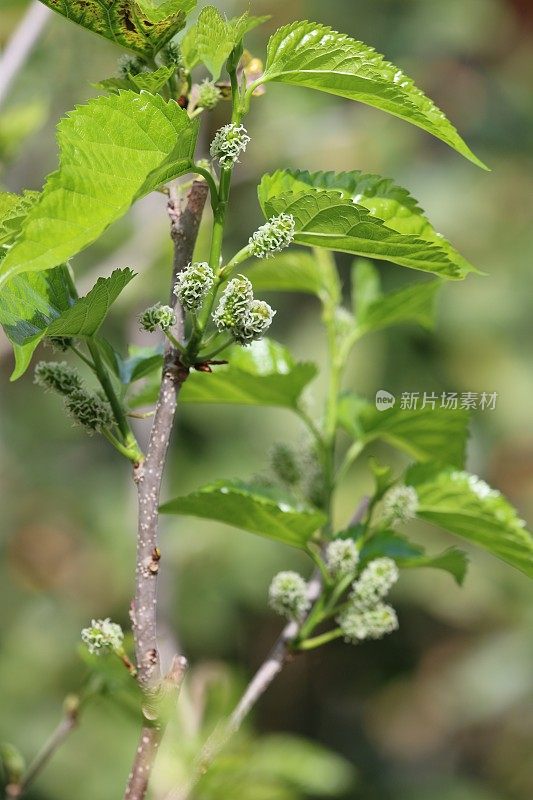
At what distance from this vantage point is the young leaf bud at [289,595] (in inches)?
38.2

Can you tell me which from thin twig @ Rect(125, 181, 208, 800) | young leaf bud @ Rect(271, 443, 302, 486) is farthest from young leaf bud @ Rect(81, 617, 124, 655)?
young leaf bud @ Rect(271, 443, 302, 486)

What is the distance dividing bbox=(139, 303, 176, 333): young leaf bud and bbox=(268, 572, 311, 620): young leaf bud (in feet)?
1.19

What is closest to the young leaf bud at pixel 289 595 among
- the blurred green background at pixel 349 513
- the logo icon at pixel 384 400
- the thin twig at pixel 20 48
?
the logo icon at pixel 384 400

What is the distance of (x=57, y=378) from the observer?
76 cm

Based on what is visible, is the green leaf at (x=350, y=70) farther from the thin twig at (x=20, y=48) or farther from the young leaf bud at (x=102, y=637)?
the thin twig at (x=20, y=48)

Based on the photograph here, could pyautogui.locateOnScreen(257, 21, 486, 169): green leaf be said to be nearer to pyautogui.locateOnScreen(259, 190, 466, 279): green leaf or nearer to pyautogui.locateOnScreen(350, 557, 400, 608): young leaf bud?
pyautogui.locateOnScreen(259, 190, 466, 279): green leaf

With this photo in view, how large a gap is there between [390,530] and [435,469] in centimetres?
9

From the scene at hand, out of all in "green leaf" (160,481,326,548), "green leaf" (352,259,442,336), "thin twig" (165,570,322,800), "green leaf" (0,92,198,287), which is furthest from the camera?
"green leaf" (352,259,442,336)

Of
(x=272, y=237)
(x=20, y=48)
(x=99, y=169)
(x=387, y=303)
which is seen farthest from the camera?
(x=20, y=48)

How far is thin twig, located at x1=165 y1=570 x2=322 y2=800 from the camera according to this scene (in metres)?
0.82

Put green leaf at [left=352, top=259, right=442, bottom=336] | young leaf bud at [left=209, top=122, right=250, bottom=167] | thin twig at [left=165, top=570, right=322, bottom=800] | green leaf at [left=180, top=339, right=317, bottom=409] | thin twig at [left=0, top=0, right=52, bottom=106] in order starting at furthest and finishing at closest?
1. thin twig at [left=0, top=0, right=52, bottom=106]
2. green leaf at [left=352, top=259, right=442, bottom=336]
3. green leaf at [left=180, top=339, right=317, bottom=409]
4. thin twig at [left=165, top=570, right=322, bottom=800]
5. young leaf bud at [left=209, top=122, right=250, bottom=167]

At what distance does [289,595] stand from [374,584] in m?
0.09

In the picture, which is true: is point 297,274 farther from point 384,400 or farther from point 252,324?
point 252,324

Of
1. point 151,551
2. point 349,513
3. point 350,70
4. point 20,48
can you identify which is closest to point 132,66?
point 350,70
